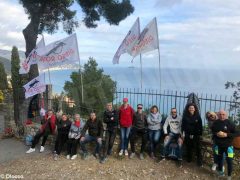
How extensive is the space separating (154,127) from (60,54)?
14.0 ft

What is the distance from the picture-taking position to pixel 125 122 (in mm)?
9195

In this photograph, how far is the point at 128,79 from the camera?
13.7 m

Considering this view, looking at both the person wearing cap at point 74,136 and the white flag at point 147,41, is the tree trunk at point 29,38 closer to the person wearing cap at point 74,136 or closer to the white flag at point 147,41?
the person wearing cap at point 74,136

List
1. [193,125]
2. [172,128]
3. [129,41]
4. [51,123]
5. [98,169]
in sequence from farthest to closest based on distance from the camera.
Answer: [51,123], [129,41], [172,128], [98,169], [193,125]

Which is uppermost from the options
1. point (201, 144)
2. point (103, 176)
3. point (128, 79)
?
point (128, 79)

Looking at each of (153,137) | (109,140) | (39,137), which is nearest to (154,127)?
(153,137)

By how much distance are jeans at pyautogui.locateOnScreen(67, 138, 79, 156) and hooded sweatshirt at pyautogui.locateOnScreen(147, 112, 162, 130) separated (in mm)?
2150

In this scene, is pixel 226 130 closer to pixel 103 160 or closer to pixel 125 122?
pixel 125 122

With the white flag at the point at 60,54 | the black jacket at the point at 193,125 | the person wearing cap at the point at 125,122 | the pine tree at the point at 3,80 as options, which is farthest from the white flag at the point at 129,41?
the pine tree at the point at 3,80

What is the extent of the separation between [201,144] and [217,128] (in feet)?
3.93

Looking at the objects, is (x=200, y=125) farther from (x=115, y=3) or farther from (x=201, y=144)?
(x=115, y=3)

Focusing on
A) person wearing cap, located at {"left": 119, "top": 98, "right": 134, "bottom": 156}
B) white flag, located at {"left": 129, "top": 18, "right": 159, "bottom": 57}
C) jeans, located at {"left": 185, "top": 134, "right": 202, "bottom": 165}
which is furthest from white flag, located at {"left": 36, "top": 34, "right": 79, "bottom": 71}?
jeans, located at {"left": 185, "top": 134, "right": 202, "bottom": 165}

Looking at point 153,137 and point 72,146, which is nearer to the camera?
point 153,137

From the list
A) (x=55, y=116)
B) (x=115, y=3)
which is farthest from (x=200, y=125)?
(x=115, y=3)
